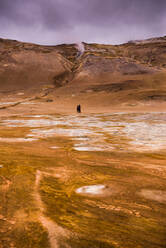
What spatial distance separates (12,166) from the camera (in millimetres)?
3969

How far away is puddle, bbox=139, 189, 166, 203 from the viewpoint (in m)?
2.67

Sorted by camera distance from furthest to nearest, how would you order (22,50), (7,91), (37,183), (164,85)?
(22,50) < (7,91) < (164,85) < (37,183)

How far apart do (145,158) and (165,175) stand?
143cm

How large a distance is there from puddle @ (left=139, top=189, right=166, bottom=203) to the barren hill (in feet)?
120

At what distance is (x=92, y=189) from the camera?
299cm

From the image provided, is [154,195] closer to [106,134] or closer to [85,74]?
[106,134]

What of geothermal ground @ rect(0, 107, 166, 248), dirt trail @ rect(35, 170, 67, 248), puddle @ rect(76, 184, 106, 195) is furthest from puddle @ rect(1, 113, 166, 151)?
dirt trail @ rect(35, 170, 67, 248)

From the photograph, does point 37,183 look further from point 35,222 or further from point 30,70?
point 30,70

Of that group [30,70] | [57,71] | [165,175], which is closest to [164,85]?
[57,71]

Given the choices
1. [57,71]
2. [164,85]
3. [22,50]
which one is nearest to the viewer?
[164,85]

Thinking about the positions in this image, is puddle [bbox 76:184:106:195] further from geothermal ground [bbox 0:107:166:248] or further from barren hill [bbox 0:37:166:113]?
barren hill [bbox 0:37:166:113]

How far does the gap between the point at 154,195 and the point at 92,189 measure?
73 cm

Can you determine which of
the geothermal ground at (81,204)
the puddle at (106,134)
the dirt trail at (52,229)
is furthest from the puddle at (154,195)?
the puddle at (106,134)

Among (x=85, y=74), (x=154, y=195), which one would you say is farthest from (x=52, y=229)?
(x=85, y=74)
